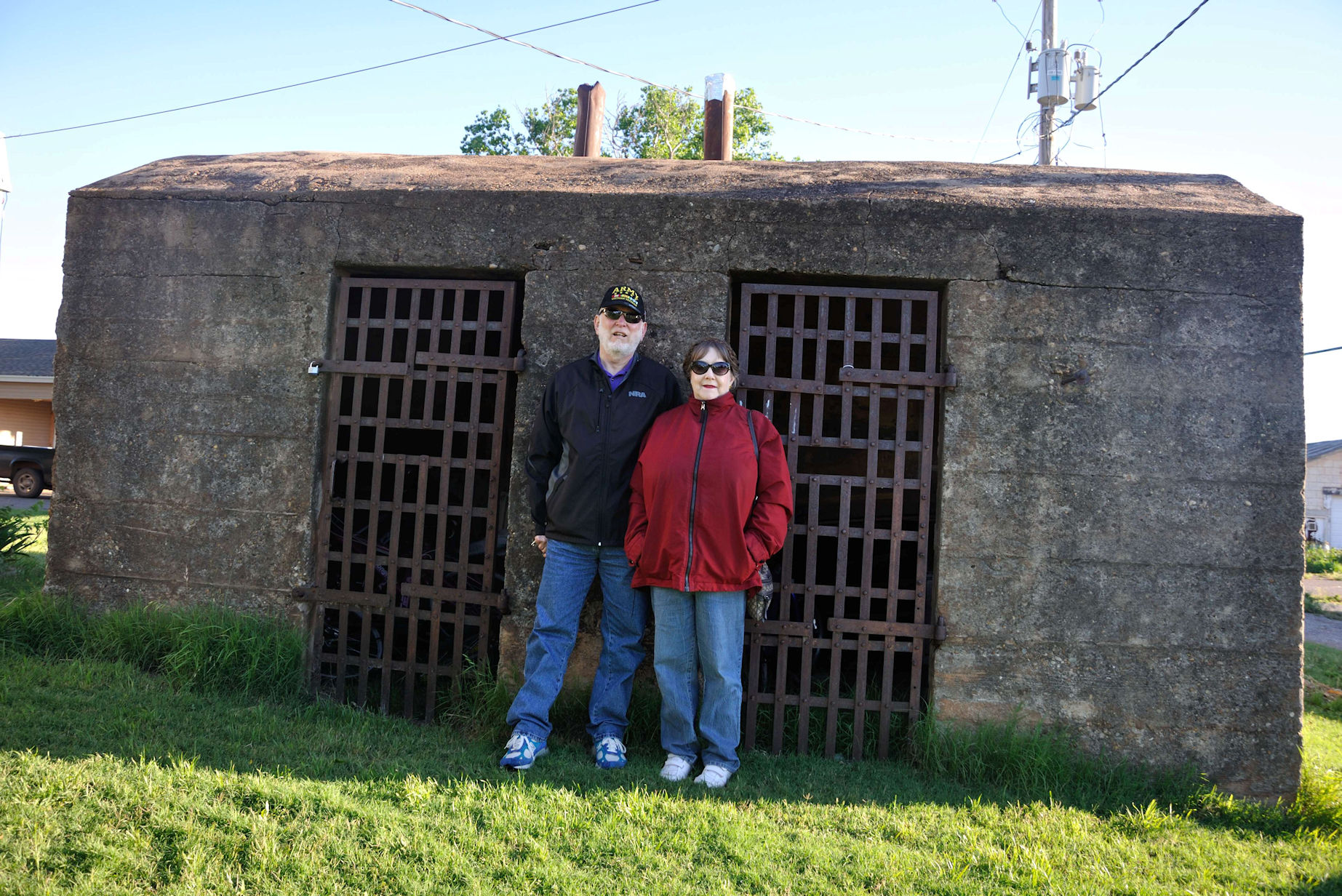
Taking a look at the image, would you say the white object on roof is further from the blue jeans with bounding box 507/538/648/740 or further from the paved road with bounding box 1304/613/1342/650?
the paved road with bounding box 1304/613/1342/650

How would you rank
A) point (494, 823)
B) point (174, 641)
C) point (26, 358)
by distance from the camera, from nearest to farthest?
point (494, 823)
point (174, 641)
point (26, 358)

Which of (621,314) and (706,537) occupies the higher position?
(621,314)

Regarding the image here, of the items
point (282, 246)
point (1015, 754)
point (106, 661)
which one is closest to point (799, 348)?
point (1015, 754)

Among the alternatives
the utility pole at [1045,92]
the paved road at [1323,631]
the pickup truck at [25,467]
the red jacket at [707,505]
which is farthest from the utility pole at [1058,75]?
the pickup truck at [25,467]

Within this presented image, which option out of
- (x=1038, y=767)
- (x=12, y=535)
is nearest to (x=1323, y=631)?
(x=1038, y=767)

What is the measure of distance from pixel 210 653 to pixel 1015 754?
405 centimetres

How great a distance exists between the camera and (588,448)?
3746mm

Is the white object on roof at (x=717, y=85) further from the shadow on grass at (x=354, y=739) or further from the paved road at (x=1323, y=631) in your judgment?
the paved road at (x=1323, y=631)

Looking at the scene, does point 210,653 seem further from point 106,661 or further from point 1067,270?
point 1067,270

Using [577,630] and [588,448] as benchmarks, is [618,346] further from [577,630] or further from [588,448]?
[577,630]

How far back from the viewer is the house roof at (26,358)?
19.1 meters

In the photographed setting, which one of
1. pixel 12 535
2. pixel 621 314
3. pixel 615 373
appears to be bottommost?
pixel 12 535

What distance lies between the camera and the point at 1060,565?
A: 400 centimetres

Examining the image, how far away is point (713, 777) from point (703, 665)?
464 millimetres
